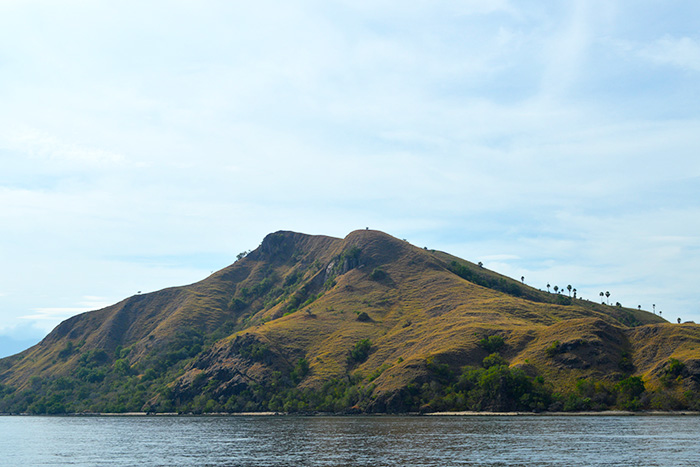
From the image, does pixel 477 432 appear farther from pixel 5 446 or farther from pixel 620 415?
pixel 5 446

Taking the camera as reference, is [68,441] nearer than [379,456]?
No

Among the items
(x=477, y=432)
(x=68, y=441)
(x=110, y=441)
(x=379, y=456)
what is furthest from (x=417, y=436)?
(x=68, y=441)

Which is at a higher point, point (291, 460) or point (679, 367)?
point (679, 367)

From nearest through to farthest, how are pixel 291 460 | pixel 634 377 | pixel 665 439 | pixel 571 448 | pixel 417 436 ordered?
1. pixel 291 460
2. pixel 571 448
3. pixel 665 439
4. pixel 417 436
5. pixel 634 377

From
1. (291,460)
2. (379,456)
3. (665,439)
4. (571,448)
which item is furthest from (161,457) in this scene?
(665,439)

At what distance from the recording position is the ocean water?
83.8 meters

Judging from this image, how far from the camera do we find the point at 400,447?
10062cm

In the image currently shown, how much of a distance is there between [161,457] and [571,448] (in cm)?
6772

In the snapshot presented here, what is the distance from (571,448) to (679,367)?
11151cm

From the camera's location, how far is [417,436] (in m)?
119

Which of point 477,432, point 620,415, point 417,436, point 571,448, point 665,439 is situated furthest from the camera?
point 620,415

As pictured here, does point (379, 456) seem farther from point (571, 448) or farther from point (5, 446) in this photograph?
point (5, 446)

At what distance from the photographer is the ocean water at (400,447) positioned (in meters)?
83.8

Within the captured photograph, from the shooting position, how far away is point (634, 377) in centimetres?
18838
